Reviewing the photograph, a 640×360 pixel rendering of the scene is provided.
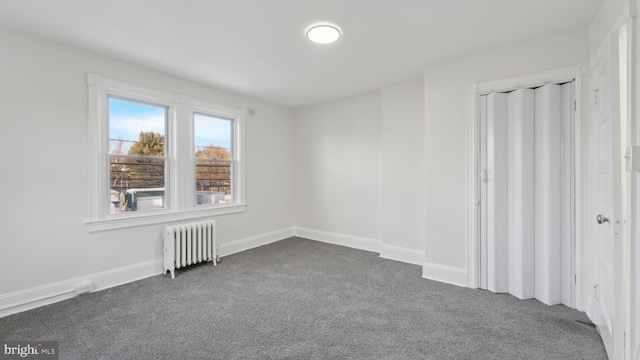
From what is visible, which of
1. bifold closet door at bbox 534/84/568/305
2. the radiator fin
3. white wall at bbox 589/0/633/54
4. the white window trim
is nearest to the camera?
white wall at bbox 589/0/633/54

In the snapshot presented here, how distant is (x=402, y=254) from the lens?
3.99m

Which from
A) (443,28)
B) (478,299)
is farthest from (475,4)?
(478,299)

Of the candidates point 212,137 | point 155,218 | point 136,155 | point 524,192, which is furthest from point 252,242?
point 524,192

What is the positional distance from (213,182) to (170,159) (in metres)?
0.76

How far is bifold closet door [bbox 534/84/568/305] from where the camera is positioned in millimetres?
2609

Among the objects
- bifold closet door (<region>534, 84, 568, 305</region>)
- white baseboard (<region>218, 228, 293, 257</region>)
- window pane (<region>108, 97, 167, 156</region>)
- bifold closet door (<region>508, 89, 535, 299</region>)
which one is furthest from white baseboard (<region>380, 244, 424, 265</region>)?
window pane (<region>108, 97, 167, 156</region>)

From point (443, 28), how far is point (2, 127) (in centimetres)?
404

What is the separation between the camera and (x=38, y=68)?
2617 millimetres

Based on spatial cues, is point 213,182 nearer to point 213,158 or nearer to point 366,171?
point 213,158

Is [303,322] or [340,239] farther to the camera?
[340,239]

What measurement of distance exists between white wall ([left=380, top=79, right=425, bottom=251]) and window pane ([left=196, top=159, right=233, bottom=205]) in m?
2.51

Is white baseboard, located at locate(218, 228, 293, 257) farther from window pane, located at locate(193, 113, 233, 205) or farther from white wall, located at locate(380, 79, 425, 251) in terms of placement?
white wall, located at locate(380, 79, 425, 251)

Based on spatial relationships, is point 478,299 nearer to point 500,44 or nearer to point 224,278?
point 500,44

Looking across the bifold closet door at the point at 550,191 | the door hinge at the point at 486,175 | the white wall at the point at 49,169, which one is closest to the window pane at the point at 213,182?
the white wall at the point at 49,169
